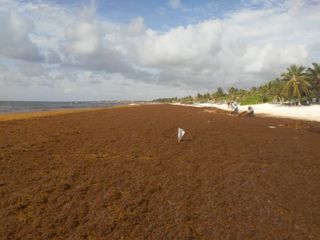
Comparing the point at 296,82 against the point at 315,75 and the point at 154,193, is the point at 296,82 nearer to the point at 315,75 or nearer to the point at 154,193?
the point at 315,75

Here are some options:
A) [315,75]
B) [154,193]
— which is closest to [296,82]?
[315,75]

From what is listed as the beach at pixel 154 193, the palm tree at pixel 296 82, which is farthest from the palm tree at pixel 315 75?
the beach at pixel 154 193

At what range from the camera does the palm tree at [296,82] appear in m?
78.7

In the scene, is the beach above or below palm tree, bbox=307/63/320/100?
below

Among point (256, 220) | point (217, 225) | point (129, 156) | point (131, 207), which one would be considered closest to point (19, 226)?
point (131, 207)

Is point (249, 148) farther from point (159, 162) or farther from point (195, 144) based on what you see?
point (159, 162)

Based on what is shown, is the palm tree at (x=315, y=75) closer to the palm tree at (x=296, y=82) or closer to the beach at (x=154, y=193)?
the palm tree at (x=296, y=82)

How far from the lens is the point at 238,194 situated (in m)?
9.12

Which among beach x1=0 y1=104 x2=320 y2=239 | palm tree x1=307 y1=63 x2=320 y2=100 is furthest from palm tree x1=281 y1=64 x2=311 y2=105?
beach x1=0 y1=104 x2=320 y2=239

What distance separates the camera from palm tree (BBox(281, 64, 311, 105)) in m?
78.7

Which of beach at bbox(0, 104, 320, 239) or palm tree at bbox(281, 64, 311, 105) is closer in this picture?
beach at bbox(0, 104, 320, 239)

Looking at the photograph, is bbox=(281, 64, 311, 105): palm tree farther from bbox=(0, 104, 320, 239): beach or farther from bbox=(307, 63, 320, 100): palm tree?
bbox=(0, 104, 320, 239): beach

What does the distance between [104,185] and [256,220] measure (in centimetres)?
A: 446

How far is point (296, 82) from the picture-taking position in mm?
79125
